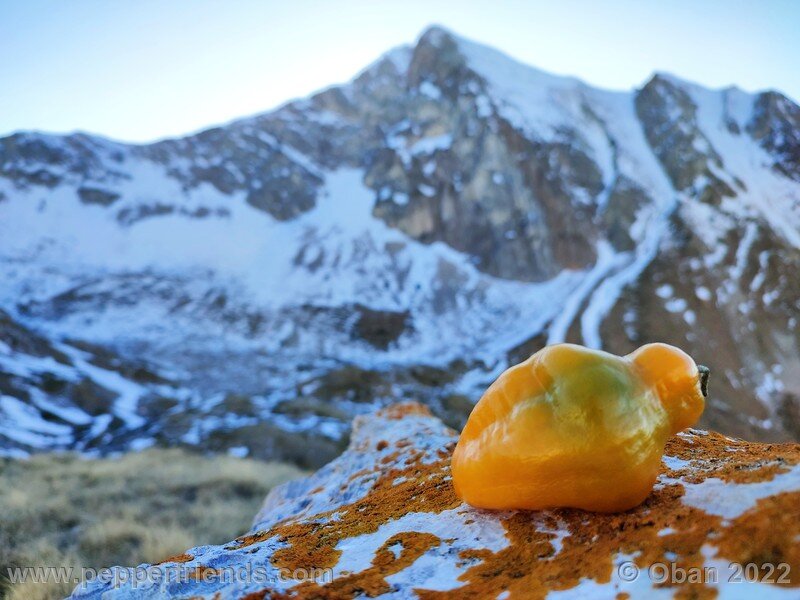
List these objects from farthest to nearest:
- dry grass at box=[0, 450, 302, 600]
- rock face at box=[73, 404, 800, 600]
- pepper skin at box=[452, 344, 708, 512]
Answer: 1. dry grass at box=[0, 450, 302, 600]
2. pepper skin at box=[452, 344, 708, 512]
3. rock face at box=[73, 404, 800, 600]

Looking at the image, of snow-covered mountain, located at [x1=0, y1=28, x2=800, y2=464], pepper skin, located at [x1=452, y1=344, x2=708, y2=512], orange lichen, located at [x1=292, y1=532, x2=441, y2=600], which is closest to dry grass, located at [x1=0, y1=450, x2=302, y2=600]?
orange lichen, located at [x1=292, y1=532, x2=441, y2=600]

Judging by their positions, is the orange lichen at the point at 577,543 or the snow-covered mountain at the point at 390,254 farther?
the snow-covered mountain at the point at 390,254

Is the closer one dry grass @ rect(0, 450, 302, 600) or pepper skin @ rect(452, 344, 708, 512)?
pepper skin @ rect(452, 344, 708, 512)

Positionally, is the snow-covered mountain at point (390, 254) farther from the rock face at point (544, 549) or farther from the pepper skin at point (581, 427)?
the pepper skin at point (581, 427)

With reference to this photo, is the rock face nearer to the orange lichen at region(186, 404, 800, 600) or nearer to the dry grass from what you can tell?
the orange lichen at region(186, 404, 800, 600)

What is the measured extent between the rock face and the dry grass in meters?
2.81

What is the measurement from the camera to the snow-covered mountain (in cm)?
2970

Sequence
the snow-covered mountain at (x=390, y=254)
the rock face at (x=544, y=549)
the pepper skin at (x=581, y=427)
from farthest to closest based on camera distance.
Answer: the snow-covered mountain at (x=390, y=254), the pepper skin at (x=581, y=427), the rock face at (x=544, y=549)

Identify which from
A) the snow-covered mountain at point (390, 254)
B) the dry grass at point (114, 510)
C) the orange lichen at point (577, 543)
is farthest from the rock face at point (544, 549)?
the snow-covered mountain at point (390, 254)

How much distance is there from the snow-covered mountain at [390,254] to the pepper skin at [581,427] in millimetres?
16846

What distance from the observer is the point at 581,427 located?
8.98ft

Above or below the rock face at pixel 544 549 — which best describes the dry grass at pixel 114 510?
below

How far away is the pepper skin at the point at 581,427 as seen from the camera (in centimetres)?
270

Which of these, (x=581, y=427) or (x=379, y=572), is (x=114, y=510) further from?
(x=581, y=427)
